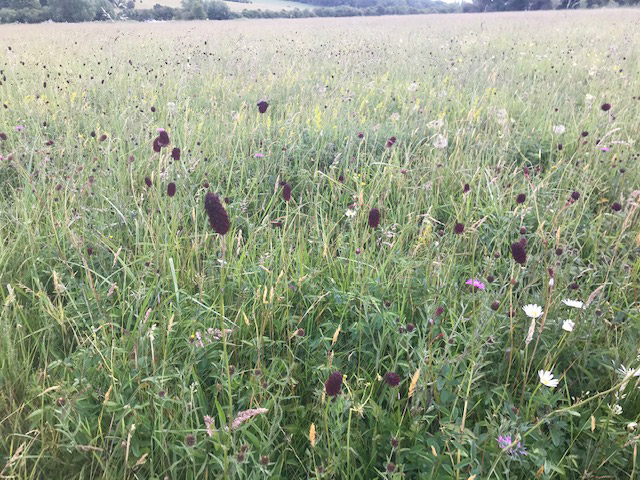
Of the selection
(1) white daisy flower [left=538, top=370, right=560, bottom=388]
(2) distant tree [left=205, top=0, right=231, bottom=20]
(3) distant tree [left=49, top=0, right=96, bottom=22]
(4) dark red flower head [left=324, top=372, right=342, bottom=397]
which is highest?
(2) distant tree [left=205, top=0, right=231, bottom=20]

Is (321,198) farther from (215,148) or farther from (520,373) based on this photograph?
(520,373)

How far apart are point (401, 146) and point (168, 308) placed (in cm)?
221

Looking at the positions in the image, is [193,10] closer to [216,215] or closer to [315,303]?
[315,303]

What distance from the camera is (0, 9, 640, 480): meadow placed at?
3.80 ft

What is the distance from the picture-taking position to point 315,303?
164cm

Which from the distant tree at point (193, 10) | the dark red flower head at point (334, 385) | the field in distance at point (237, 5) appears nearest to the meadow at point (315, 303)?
the dark red flower head at point (334, 385)

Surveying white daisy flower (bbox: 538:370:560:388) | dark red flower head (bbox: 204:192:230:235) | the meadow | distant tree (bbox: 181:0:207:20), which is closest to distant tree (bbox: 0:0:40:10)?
distant tree (bbox: 181:0:207:20)

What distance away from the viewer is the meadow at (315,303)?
1158 mm

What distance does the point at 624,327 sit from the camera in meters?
1.54

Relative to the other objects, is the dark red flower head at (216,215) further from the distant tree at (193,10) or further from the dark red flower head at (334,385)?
the distant tree at (193,10)

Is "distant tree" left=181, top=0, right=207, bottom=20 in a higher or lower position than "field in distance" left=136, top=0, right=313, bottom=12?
lower

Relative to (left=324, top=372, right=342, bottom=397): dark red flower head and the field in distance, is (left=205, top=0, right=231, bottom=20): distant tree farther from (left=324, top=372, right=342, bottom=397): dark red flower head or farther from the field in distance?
(left=324, top=372, right=342, bottom=397): dark red flower head

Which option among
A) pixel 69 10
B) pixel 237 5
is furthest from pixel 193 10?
pixel 237 5

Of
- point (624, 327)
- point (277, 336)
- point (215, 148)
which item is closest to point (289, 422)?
point (277, 336)
